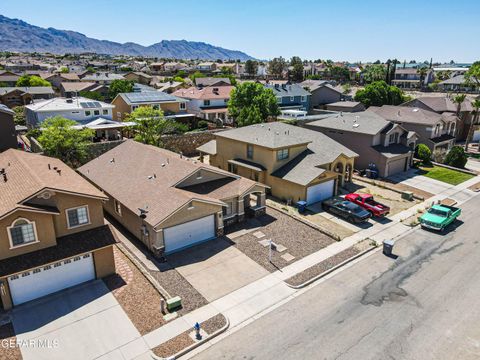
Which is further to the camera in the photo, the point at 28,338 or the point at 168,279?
the point at 168,279

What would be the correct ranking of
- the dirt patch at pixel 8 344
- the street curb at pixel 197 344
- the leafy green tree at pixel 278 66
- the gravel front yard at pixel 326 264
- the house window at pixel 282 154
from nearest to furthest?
1. the dirt patch at pixel 8 344
2. the street curb at pixel 197 344
3. the gravel front yard at pixel 326 264
4. the house window at pixel 282 154
5. the leafy green tree at pixel 278 66

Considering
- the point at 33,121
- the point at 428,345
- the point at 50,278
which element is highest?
the point at 33,121

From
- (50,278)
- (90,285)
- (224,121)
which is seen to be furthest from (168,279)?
(224,121)

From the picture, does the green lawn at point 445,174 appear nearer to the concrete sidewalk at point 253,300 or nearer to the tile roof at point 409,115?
the tile roof at point 409,115

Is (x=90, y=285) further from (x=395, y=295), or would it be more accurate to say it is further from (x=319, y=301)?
(x=395, y=295)

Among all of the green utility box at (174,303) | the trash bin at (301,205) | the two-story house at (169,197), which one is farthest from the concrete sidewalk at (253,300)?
the two-story house at (169,197)

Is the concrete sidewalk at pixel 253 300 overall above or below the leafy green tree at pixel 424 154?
below

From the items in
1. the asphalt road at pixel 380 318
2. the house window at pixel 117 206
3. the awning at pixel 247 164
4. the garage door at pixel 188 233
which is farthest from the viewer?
the awning at pixel 247 164
